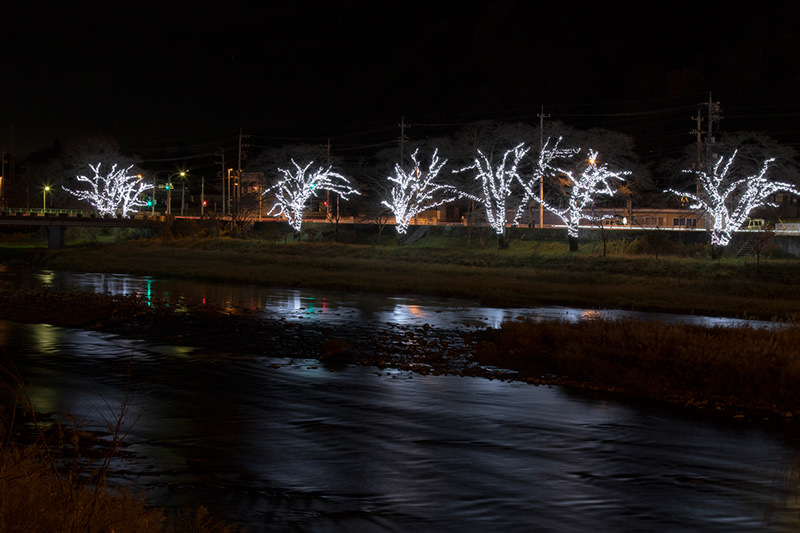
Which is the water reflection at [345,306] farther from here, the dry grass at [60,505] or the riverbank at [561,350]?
the dry grass at [60,505]

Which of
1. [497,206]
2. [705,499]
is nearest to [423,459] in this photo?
[705,499]

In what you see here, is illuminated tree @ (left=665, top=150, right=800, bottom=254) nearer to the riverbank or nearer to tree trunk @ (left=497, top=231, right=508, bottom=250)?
tree trunk @ (left=497, top=231, right=508, bottom=250)

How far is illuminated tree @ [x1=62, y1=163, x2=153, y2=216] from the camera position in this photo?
92625 millimetres

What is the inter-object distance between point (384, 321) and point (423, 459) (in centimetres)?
1565

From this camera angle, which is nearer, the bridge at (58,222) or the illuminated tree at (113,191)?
the bridge at (58,222)

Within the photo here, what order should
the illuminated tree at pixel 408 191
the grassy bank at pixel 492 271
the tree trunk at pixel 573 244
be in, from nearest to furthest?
the grassy bank at pixel 492 271 → the tree trunk at pixel 573 244 → the illuminated tree at pixel 408 191

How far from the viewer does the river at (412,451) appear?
1003cm

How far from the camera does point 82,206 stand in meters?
103

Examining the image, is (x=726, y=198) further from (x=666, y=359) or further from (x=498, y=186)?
(x=666, y=359)

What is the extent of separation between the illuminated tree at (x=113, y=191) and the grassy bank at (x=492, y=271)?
939 inches

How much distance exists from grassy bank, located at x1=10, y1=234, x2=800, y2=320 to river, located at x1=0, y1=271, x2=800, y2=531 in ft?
47.0

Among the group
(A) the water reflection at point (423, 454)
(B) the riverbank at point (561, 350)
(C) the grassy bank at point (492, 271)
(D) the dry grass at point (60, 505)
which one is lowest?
(A) the water reflection at point (423, 454)

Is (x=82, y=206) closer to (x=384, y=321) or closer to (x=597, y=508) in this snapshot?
(x=384, y=321)

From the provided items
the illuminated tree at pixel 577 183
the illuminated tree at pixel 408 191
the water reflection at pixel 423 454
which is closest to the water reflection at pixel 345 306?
the water reflection at pixel 423 454
